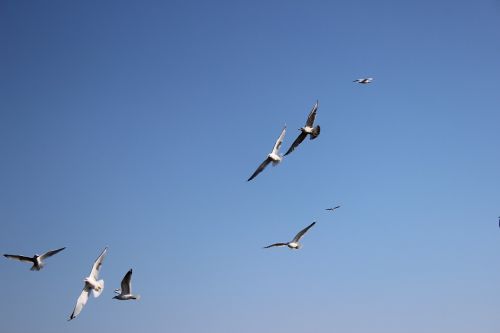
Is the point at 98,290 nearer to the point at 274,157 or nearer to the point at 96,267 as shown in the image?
the point at 96,267

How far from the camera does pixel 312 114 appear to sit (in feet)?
120

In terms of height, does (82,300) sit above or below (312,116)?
below

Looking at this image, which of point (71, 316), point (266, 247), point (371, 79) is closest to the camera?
point (71, 316)

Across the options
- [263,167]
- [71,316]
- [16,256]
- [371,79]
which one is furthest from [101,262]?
[371,79]

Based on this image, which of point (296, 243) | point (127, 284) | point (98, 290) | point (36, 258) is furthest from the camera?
point (296, 243)

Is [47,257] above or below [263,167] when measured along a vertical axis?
below

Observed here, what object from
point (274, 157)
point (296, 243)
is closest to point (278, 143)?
point (274, 157)

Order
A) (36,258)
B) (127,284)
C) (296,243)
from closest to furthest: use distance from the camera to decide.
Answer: (127,284)
(36,258)
(296,243)

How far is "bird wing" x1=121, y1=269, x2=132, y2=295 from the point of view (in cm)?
3266

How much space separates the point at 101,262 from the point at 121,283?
185 cm

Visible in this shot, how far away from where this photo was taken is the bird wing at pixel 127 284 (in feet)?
107

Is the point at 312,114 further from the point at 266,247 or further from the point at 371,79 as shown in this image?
the point at 266,247

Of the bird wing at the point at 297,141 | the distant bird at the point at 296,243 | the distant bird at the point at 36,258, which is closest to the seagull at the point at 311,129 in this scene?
the bird wing at the point at 297,141

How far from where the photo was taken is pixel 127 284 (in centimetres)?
3284
